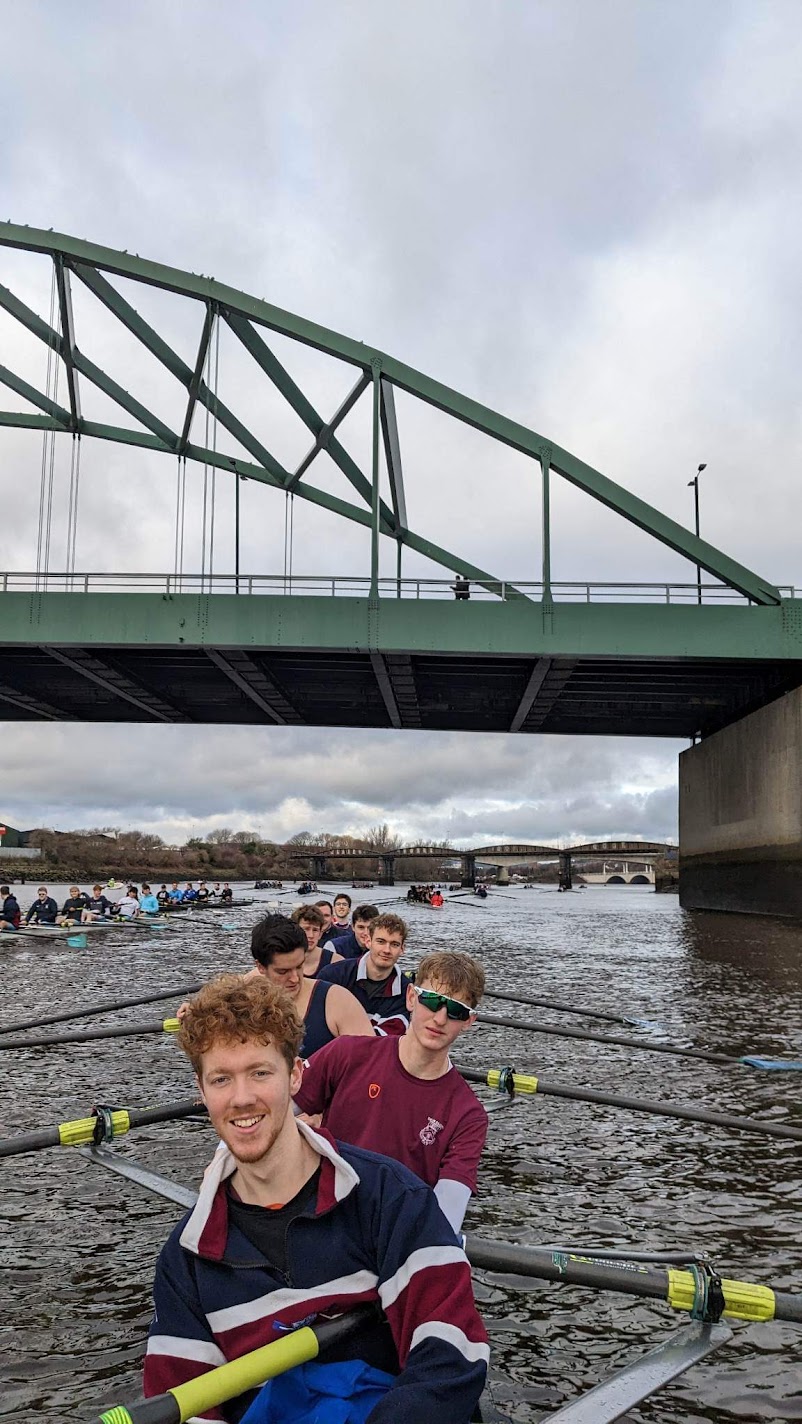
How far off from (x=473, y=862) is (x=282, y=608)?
95125 millimetres

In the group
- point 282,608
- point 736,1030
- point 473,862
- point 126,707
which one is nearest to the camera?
point 736,1030

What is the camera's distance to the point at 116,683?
39.2m

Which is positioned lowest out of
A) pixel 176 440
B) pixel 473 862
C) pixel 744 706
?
pixel 473 862

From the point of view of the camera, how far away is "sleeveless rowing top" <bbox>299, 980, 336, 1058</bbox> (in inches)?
218

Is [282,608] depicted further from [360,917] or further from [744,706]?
[360,917]

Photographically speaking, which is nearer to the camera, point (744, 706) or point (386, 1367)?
point (386, 1367)

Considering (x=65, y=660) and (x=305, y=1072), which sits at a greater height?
(x=65, y=660)

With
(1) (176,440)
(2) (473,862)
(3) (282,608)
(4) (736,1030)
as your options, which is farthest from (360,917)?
(2) (473,862)

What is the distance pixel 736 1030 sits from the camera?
13344mm

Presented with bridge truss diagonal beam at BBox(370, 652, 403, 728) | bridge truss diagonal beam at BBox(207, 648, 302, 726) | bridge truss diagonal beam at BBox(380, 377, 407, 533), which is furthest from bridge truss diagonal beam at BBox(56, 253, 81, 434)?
bridge truss diagonal beam at BBox(370, 652, 403, 728)

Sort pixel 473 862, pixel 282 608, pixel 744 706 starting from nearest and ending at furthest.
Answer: pixel 282 608 < pixel 744 706 < pixel 473 862

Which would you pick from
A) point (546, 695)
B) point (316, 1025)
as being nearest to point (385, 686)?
point (546, 695)

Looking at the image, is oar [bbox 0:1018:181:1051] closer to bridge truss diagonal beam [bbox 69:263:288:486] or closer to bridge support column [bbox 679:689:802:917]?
bridge support column [bbox 679:689:802:917]

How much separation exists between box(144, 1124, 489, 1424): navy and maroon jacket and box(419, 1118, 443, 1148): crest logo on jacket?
136cm
